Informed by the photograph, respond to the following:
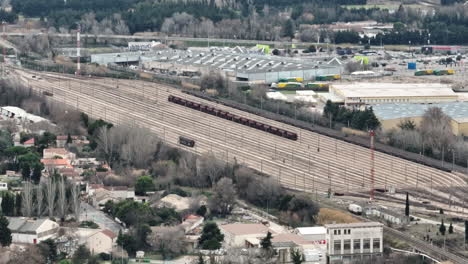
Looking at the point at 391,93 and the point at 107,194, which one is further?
the point at 391,93

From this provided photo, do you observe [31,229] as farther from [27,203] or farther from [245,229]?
[245,229]

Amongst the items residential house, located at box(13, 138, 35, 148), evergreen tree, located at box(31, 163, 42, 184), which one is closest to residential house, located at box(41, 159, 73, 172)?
evergreen tree, located at box(31, 163, 42, 184)

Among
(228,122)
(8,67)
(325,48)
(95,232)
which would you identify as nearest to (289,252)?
(95,232)

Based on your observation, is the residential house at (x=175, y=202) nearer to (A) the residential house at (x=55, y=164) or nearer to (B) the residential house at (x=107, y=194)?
(B) the residential house at (x=107, y=194)

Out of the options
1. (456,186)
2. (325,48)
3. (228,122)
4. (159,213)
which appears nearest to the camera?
(159,213)

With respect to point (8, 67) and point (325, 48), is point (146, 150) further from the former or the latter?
point (325, 48)

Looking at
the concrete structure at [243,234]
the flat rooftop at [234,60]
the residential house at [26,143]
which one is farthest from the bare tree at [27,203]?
the flat rooftop at [234,60]

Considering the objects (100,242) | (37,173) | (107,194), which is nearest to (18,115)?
(37,173)
